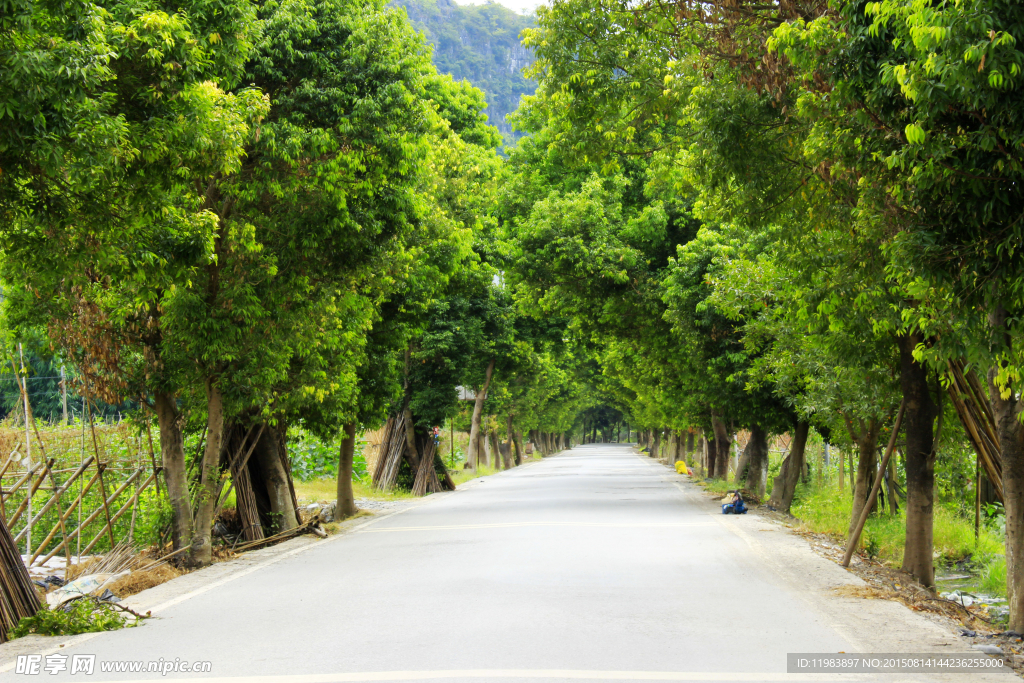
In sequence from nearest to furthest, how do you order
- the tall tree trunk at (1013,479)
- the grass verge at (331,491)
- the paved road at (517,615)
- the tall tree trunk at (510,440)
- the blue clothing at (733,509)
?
1. the paved road at (517,615)
2. the tall tree trunk at (1013,479)
3. the blue clothing at (733,509)
4. the grass verge at (331,491)
5. the tall tree trunk at (510,440)

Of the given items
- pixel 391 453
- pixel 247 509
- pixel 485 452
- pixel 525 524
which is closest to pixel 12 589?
pixel 247 509

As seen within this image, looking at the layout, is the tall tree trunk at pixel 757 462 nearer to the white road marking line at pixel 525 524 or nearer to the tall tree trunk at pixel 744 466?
the tall tree trunk at pixel 744 466

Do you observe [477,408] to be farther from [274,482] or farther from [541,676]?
[541,676]

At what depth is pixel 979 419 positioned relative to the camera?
30.8ft

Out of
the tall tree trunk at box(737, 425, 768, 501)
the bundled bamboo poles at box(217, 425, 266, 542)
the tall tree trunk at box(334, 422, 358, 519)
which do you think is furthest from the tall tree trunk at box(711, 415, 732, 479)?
the bundled bamboo poles at box(217, 425, 266, 542)

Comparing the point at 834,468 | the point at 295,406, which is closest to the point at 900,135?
the point at 295,406

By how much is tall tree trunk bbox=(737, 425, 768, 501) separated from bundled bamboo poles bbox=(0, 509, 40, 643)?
64.2 feet

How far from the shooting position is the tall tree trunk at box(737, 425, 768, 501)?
2427 cm

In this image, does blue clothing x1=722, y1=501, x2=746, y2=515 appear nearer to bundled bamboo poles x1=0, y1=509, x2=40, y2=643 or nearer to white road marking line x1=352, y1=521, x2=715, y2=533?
white road marking line x1=352, y1=521, x2=715, y2=533

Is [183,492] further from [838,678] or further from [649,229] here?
[649,229]

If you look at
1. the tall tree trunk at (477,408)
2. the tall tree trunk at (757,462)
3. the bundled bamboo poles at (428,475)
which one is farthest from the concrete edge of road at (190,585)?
the tall tree trunk at (477,408)

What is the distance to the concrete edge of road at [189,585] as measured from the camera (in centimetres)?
673

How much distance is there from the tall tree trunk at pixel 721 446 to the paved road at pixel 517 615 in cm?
1517

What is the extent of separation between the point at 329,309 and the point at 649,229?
37.3 ft
